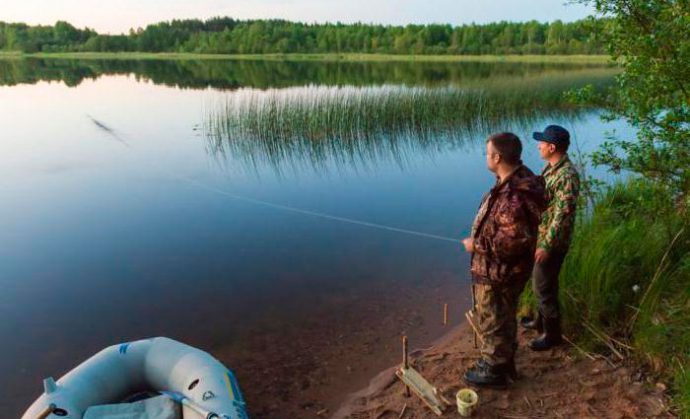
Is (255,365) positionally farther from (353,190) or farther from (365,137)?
(365,137)

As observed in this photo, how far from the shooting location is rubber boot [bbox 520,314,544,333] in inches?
130

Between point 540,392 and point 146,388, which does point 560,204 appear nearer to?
point 540,392

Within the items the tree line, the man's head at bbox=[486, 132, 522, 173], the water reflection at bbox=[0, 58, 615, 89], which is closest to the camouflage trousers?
the man's head at bbox=[486, 132, 522, 173]

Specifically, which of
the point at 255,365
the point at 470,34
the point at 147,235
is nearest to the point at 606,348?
the point at 255,365

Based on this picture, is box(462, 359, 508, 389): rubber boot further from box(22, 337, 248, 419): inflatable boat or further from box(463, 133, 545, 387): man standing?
box(22, 337, 248, 419): inflatable boat

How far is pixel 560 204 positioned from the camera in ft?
9.10

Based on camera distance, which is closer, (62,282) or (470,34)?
(62,282)

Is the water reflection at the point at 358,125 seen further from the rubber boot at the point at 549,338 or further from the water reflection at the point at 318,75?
the rubber boot at the point at 549,338

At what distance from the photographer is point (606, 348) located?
9.98ft

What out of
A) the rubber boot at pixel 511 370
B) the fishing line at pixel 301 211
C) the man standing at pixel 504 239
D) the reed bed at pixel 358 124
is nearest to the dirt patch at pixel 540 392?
the rubber boot at pixel 511 370

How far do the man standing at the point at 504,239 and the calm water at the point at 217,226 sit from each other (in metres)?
1.75

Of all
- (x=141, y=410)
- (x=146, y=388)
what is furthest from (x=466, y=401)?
(x=146, y=388)

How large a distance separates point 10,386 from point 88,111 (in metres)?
17.0

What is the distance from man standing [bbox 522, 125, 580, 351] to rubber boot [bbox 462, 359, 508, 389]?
1.71 feet
